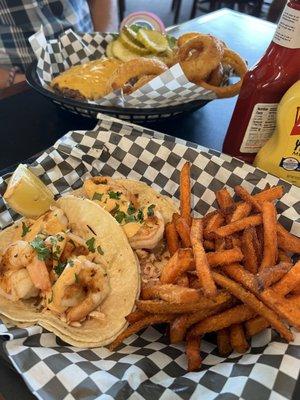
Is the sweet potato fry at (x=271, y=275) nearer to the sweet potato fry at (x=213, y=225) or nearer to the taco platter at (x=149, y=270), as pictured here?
the taco platter at (x=149, y=270)

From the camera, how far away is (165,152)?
5.00 ft

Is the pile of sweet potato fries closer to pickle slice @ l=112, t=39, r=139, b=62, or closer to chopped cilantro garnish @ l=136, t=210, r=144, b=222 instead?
chopped cilantro garnish @ l=136, t=210, r=144, b=222

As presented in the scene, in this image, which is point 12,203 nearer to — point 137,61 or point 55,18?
point 137,61

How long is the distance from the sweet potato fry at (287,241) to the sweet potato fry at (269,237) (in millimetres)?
53

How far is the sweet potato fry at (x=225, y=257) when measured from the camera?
1.10 m

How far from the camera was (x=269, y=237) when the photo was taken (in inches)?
45.1

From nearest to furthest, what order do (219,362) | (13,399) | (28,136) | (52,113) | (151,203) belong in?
1. (13,399)
2. (219,362)
3. (151,203)
4. (28,136)
5. (52,113)

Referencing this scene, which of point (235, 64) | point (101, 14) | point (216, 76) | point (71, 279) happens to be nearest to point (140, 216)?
point (71, 279)

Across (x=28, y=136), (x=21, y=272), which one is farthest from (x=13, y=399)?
(x=28, y=136)

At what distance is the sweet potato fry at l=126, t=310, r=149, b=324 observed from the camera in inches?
43.4

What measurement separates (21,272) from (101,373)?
0.37 m

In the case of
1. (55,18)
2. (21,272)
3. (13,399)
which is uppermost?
(55,18)

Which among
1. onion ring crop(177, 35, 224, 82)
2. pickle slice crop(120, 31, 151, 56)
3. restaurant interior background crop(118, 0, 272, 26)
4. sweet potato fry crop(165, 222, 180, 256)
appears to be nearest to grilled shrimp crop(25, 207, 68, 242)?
sweet potato fry crop(165, 222, 180, 256)

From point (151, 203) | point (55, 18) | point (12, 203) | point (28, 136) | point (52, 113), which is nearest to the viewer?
point (12, 203)
